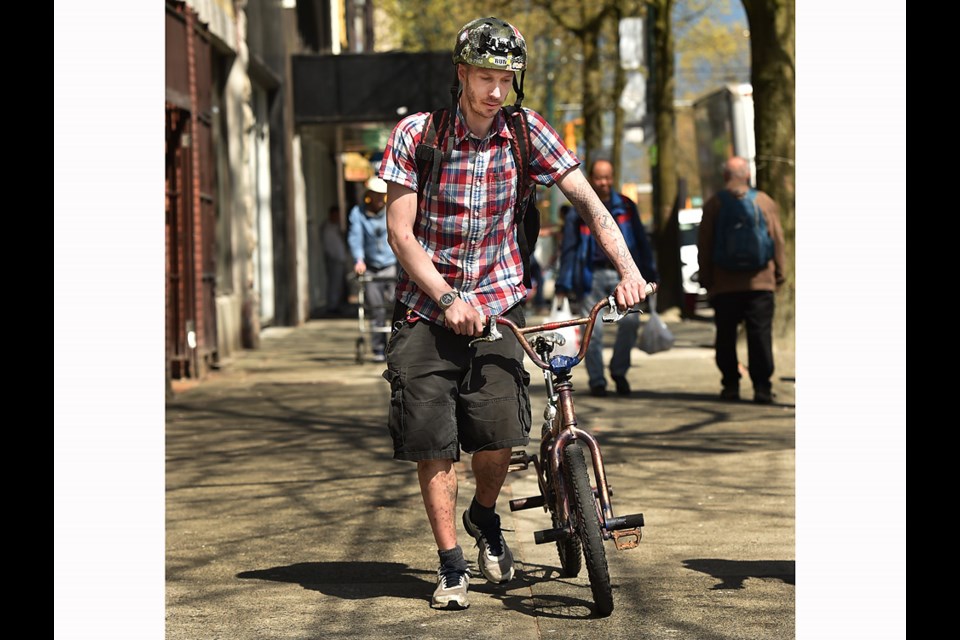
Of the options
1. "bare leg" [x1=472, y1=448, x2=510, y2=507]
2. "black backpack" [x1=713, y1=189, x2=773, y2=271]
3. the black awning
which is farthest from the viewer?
the black awning

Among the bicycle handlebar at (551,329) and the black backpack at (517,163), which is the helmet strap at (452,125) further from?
the bicycle handlebar at (551,329)

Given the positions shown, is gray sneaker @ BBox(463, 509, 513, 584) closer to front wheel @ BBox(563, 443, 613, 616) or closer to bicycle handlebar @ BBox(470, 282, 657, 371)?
front wheel @ BBox(563, 443, 613, 616)

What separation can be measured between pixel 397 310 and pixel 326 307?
23156 mm

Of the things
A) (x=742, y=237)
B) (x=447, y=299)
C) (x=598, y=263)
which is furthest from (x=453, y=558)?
(x=598, y=263)

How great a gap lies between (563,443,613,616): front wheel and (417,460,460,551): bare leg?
17.4 inches

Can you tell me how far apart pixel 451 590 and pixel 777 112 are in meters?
9.28

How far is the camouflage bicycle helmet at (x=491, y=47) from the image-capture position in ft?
17.7

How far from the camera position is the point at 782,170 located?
559 inches

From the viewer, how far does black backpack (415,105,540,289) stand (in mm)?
5609

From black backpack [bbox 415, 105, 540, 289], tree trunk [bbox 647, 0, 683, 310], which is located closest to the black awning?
tree trunk [bbox 647, 0, 683, 310]

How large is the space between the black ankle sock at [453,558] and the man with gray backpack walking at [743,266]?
21.7 ft

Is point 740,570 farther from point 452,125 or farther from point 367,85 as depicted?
point 367,85
